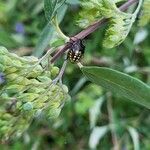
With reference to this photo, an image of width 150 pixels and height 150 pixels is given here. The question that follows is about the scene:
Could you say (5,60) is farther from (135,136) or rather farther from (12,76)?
(135,136)

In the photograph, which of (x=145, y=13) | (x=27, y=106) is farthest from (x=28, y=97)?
(x=145, y=13)

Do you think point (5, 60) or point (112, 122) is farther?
point (112, 122)

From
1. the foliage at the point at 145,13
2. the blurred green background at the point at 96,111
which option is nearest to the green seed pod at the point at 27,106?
the foliage at the point at 145,13

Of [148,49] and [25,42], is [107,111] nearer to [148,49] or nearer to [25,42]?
[148,49]

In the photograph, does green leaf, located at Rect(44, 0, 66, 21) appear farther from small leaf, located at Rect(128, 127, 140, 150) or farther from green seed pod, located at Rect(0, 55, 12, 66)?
small leaf, located at Rect(128, 127, 140, 150)

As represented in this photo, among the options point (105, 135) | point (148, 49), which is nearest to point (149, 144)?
point (105, 135)

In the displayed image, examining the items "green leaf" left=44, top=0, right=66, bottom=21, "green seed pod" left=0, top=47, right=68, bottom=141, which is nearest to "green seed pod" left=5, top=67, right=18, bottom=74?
"green seed pod" left=0, top=47, right=68, bottom=141
